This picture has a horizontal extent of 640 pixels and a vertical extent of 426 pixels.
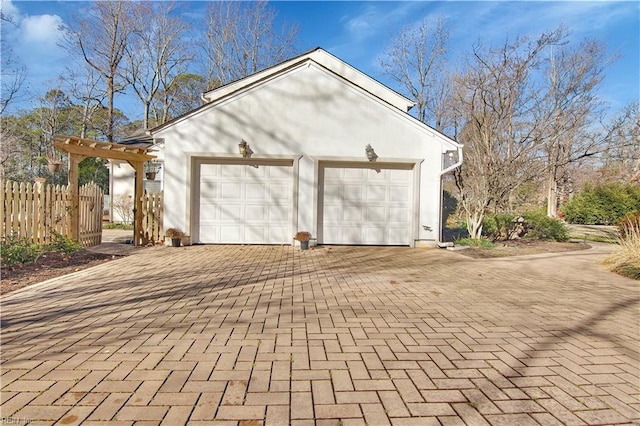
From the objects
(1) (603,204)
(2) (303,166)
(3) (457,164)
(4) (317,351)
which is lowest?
(4) (317,351)

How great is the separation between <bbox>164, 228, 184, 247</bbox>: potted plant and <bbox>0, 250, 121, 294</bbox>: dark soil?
1.57 meters

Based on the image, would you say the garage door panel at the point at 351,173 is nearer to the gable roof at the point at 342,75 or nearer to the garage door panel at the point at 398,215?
the garage door panel at the point at 398,215

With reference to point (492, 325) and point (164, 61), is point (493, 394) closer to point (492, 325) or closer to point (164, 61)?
point (492, 325)

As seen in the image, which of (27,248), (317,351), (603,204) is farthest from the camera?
(603,204)

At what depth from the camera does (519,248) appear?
9633mm

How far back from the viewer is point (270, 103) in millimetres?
9211

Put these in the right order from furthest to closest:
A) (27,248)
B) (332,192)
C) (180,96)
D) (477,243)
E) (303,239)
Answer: (180,96) → (477,243) → (332,192) → (303,239) → (27,248)

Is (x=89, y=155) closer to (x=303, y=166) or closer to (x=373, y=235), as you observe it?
(x=303, y=166)

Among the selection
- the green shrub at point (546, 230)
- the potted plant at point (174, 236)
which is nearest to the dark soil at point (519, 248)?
the green shrub at point (546, 230)

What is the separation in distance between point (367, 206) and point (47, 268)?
281 inches

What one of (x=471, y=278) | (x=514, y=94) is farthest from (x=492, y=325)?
(x=514, y=94)

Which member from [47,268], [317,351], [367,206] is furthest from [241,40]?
[317,351]

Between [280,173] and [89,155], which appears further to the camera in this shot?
[280,173]

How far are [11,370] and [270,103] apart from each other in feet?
26.0
